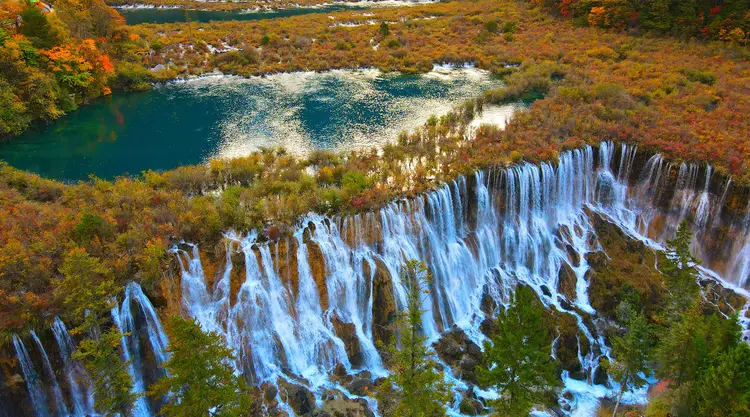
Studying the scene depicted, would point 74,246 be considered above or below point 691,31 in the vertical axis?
below

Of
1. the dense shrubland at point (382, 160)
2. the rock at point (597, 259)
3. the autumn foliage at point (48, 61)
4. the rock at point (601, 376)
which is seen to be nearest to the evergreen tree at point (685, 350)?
the rock at point (601, 376)

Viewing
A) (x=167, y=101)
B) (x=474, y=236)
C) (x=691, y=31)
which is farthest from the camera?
(x=691, y=31)

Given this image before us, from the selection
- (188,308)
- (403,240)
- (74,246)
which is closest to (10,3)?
(74,246)

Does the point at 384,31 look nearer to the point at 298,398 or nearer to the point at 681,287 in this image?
the point at 681,287

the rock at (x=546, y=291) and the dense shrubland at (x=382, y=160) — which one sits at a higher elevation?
the dense shrubland at (x=382, y=160)

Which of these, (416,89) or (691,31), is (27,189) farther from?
(691,31)

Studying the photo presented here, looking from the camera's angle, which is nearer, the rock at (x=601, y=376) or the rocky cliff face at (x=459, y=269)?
the rocky cliff face at (x=459, y=269)

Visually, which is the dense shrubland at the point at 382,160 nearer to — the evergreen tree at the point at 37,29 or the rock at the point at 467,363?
the evergreen tree at the point at 37,29
